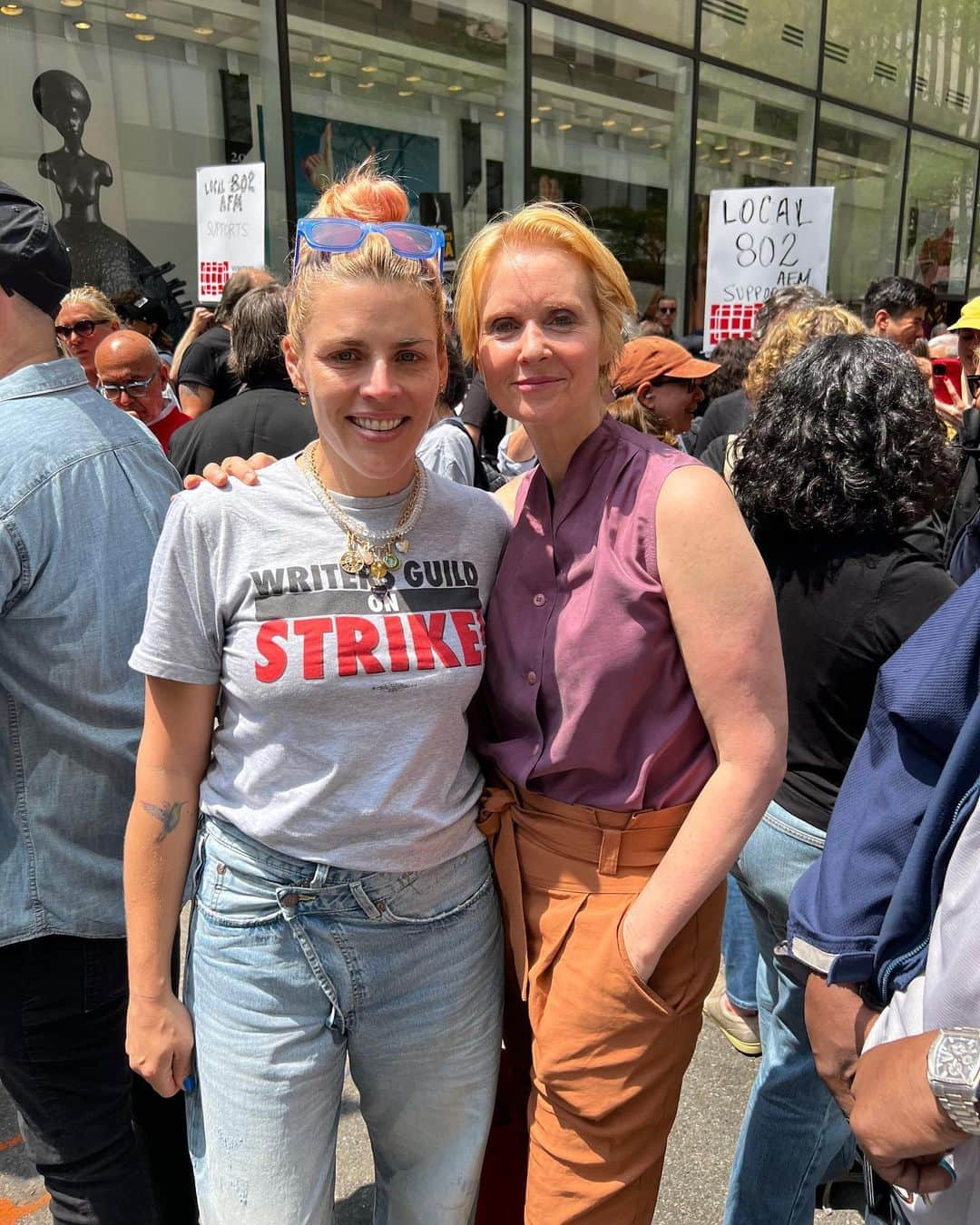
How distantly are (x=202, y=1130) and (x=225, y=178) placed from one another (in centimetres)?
600

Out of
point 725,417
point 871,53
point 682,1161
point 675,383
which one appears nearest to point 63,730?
point 682,1161

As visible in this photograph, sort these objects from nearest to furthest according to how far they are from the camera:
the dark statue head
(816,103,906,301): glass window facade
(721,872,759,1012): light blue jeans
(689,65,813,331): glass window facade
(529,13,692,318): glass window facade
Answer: (721,872,759,1012): light blue jeans → the dark statue head → (529,13,692,318): glass window facade → (689,65,813,331): glass window facade → (816,103,906,301): glass window facade

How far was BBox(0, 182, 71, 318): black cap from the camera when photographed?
5.32 feet

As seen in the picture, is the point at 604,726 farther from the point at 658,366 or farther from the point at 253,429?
the point at 658,366

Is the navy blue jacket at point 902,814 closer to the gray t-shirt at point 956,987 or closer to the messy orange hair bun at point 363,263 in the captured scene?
the gray t-shirt at point 956,987

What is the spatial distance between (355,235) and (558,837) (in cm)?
92

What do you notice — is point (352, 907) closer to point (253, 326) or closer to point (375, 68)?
point (253, 326)

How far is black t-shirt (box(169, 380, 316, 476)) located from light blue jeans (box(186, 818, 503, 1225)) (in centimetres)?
217

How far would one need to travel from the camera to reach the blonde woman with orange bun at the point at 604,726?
55.1 inches

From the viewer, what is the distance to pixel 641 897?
1.43 m

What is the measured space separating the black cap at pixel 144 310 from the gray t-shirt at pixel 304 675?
6.30m

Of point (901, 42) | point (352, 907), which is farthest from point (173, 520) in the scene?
point (901, 42)

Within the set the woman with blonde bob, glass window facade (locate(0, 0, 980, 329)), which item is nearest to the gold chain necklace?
the woman with blonde bob

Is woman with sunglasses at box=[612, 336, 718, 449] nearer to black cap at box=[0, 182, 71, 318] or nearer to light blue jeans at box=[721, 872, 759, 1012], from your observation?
light blue jeans at box=[721, 872, 759, 1012]
